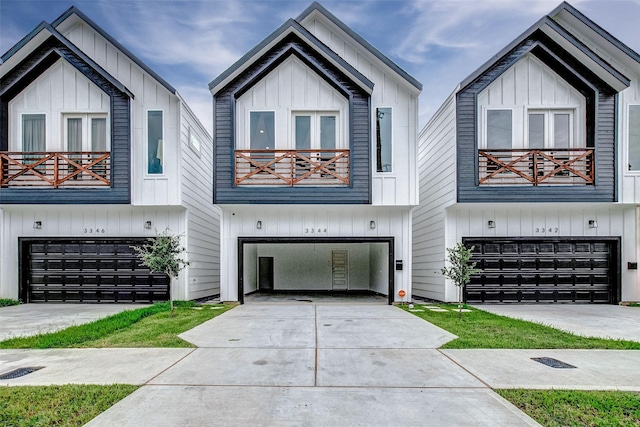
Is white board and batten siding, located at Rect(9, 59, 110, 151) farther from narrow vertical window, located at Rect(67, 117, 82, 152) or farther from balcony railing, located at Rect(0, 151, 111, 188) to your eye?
balcony railing, located at Rect(0, 151, 111, 188)

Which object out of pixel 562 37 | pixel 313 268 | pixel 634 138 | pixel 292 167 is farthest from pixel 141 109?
pixel 634 138

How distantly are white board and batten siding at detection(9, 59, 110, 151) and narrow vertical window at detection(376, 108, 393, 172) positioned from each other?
754 centimetres

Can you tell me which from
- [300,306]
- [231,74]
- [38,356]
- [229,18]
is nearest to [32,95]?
[231,74]

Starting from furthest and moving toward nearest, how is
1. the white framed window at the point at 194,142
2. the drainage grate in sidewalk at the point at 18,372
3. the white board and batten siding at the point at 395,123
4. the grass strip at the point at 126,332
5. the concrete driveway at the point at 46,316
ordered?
the white framed window at the point at 194,142, the white board and batten siding at the point at 395,123, the concrete driveway at the point at 46,316, the grass strip at the point at 126,332, the drainage grate in sidewalk at the point at 18,372

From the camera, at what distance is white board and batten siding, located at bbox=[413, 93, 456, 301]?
411 inches

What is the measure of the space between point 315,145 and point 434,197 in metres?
4.12

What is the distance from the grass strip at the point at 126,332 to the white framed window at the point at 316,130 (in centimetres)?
508

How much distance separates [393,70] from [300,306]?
683 cm

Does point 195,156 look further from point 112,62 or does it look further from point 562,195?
point 562,195

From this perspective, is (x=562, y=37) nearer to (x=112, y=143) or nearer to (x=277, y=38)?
(x=277, y=38)

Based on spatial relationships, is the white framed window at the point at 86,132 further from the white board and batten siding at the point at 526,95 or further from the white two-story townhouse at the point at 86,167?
the white board and batten siding at the point at 526,95

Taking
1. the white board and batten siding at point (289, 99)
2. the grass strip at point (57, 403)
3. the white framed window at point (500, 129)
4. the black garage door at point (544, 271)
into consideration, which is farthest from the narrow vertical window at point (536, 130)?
the grass strip at point (57, 403)

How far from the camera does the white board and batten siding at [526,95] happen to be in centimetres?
1036

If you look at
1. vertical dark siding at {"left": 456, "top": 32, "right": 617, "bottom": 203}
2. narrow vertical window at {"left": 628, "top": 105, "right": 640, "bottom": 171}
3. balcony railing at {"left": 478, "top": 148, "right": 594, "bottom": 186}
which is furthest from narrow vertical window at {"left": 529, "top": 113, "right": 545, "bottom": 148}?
narrow vertical window at {"left": 628, "top": 105, "right": 640, "bottom": 171}
